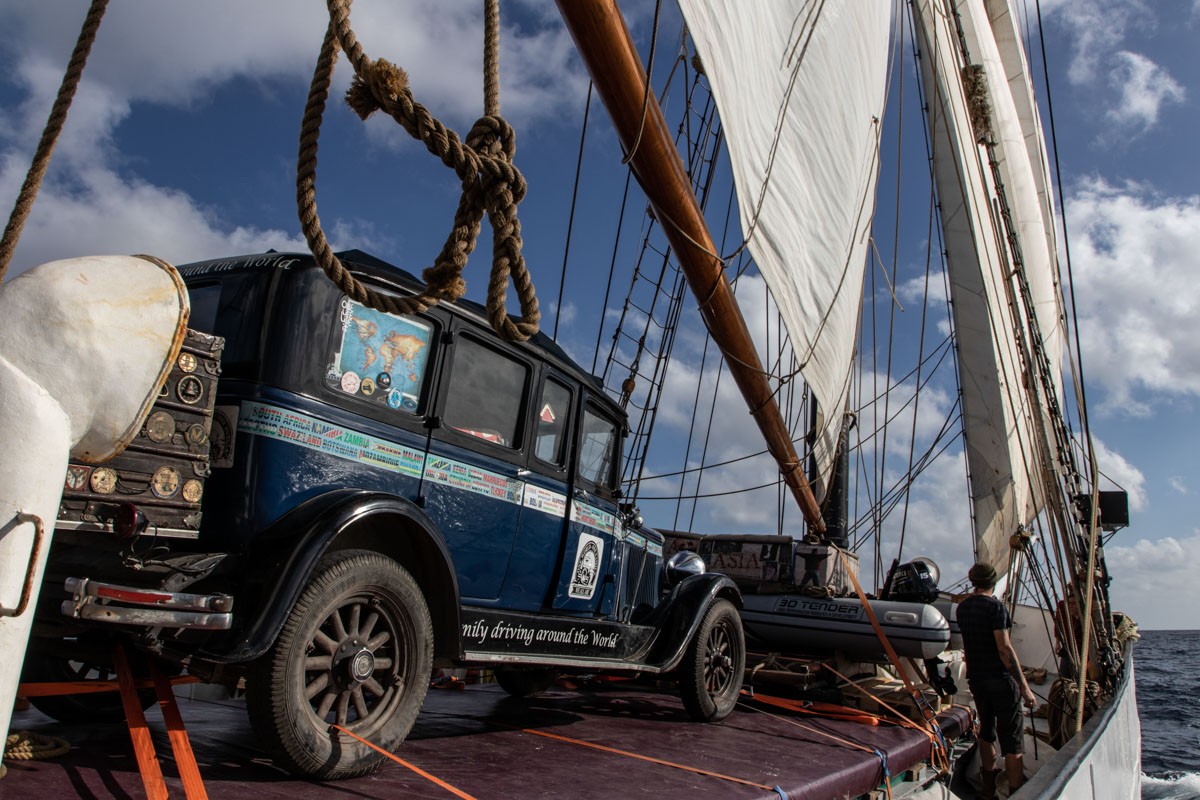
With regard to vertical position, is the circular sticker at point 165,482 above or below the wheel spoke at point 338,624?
above

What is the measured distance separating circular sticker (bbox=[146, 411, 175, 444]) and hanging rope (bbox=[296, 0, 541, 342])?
1.24 meters

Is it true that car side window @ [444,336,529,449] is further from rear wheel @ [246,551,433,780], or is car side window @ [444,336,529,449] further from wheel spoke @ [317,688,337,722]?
wheel spoke @ [317,688,337,722]

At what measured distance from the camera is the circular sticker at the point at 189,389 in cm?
309

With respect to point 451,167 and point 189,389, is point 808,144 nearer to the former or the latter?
point 189,389

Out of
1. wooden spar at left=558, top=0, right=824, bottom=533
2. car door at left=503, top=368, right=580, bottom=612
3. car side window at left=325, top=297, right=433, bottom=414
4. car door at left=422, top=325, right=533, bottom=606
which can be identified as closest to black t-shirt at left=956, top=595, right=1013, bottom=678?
wooden spar at left=558, top=0, right=824, bottom=533

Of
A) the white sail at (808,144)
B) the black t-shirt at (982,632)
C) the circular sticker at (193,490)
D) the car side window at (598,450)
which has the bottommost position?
the black t-shirt at (982,632)

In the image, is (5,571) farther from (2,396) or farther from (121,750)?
(121,750)

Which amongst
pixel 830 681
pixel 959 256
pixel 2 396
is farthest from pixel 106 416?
pixel 959 256

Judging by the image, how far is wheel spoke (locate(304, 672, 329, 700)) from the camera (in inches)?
131

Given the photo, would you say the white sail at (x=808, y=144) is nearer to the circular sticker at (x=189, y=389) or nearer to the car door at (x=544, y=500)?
the car door at (x=544, y=500)

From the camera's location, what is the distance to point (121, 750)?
3609 mm

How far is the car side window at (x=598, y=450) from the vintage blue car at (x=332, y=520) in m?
0.13

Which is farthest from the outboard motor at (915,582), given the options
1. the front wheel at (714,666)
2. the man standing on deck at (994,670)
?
the front wheel at (714,666)

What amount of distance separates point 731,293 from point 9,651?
5.76m
